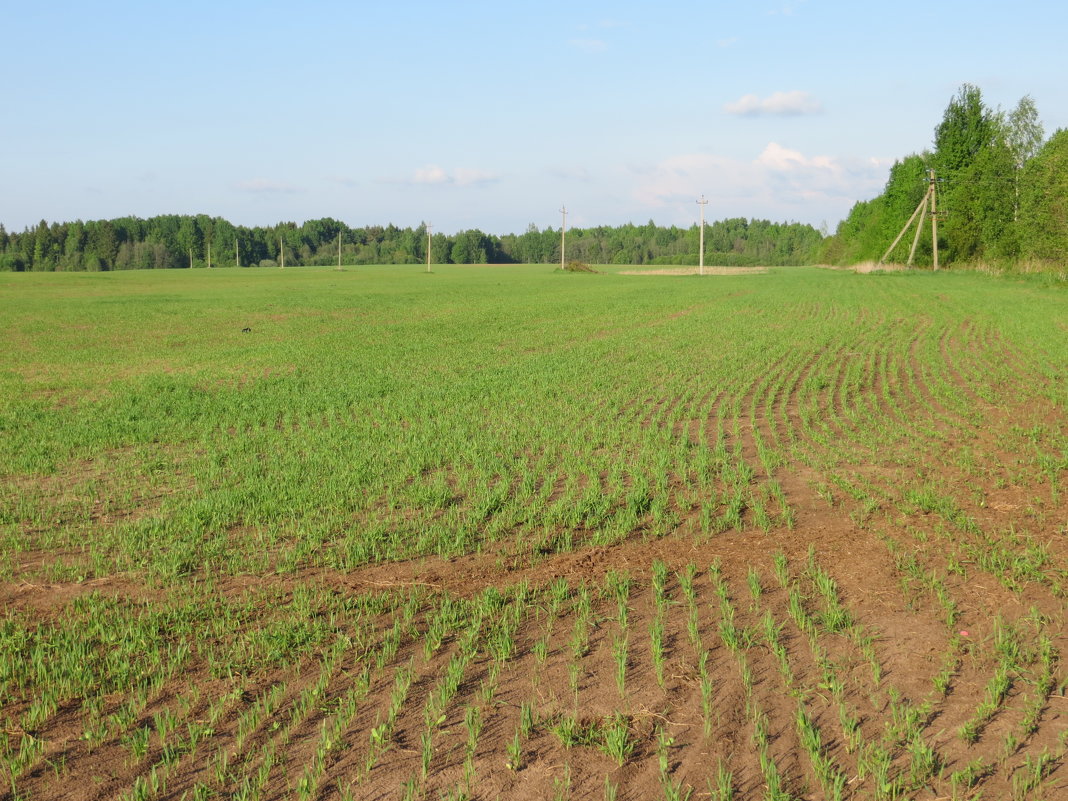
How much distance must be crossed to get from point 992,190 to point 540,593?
63028 mm

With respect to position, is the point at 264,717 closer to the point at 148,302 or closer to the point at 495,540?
the point at 495,540

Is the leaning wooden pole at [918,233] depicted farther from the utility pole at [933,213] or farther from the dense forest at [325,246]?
the dense forest at [325,246]

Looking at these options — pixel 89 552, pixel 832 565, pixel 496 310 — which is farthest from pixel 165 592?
pixel 496 310

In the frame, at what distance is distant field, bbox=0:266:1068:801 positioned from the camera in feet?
14.9

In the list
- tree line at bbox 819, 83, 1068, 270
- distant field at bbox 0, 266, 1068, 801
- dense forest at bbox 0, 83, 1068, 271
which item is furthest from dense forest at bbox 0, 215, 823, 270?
distant field at bbox 0, 266, 1068, 801

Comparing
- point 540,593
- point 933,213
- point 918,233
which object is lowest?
point 540,593

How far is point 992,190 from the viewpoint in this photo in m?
58.7

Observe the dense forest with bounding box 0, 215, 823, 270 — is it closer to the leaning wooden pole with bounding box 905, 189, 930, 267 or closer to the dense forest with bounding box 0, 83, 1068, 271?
the dense forest with bounding box 0, 83, 1068, 271

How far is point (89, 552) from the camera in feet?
25.8

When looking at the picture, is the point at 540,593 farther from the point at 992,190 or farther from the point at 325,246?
the point at 325,246

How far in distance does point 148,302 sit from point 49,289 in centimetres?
2657

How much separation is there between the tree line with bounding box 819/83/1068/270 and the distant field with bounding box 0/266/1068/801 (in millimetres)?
34062

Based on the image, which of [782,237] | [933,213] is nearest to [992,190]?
[933,213]

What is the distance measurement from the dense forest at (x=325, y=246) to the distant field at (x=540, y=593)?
11493 cm
